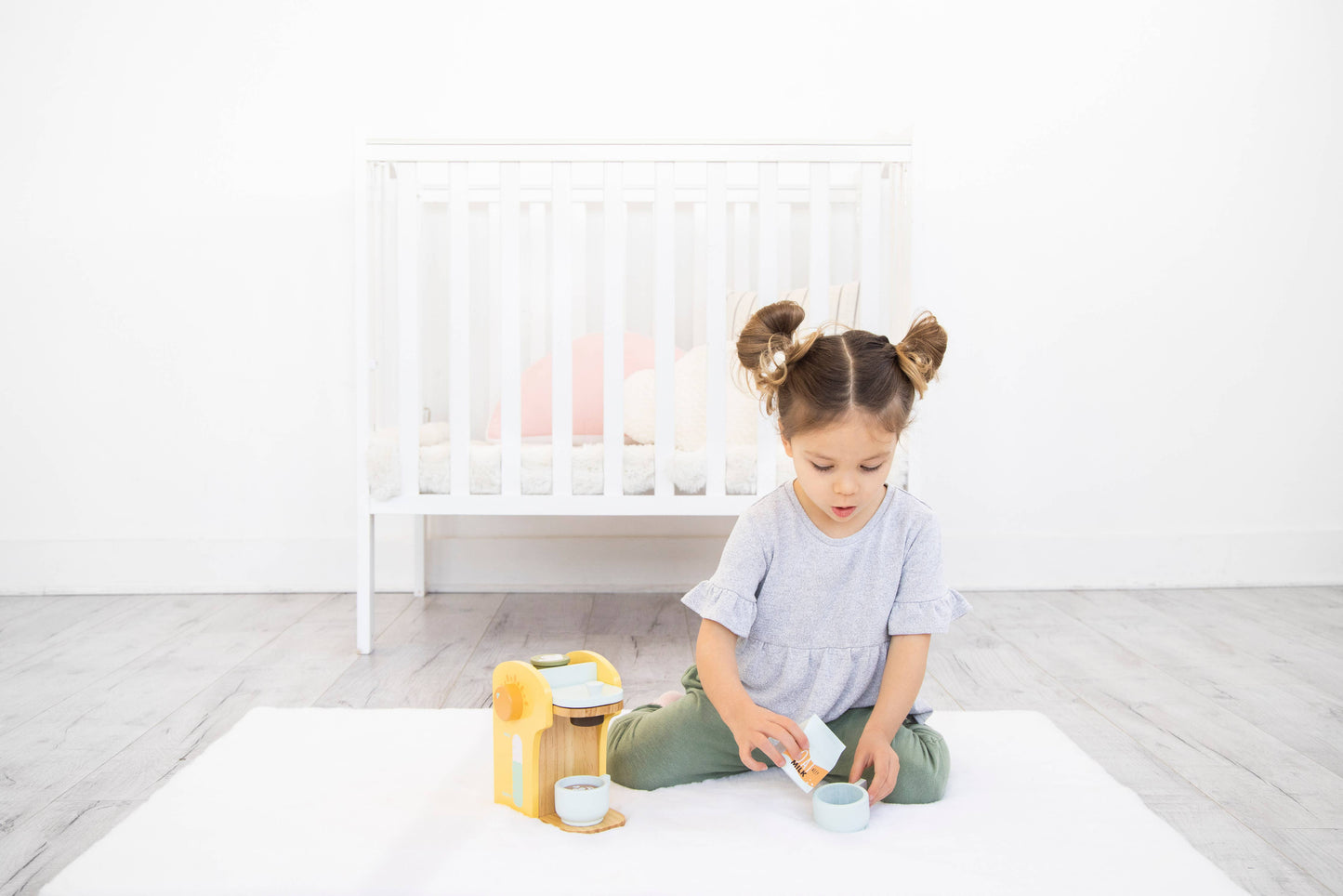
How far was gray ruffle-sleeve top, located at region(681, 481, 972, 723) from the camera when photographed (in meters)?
1.02

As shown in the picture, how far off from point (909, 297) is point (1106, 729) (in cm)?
77

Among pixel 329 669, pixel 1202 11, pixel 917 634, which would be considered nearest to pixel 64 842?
pixel 329 669

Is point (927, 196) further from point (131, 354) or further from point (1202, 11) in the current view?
point (131, 354)

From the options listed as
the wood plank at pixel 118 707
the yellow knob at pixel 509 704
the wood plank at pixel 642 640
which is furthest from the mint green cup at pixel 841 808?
the wood plank at pixel 118 707

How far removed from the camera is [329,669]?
5.23 feet

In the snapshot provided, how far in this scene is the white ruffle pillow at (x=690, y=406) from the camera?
5.79 ft

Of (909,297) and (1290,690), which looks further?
(909,297)

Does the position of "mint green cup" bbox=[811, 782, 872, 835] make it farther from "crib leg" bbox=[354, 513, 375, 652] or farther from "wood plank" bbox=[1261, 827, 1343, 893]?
"crib leg" bbox=[354, 513, 375, 652]

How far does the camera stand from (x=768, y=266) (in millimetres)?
1735

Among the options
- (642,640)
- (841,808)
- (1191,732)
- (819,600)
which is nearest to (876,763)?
(841,808)

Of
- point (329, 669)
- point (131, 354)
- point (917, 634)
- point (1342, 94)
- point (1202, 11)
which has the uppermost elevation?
point (1202, 11)

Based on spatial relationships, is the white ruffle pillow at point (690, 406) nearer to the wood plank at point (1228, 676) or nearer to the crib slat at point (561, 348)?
the crib slat at point (561, 348)

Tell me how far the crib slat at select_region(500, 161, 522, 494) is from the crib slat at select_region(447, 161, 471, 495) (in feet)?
0.19

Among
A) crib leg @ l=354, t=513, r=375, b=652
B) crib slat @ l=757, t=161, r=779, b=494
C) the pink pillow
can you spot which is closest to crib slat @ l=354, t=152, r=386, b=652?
crib leg @ l=354, t=513, r=375, b=652
